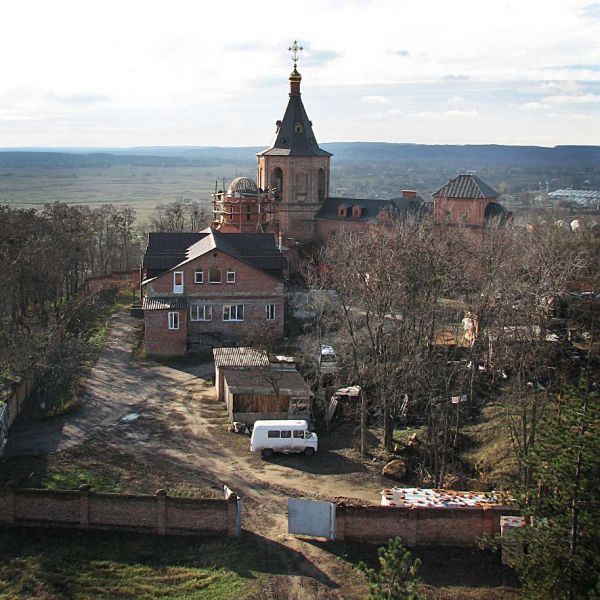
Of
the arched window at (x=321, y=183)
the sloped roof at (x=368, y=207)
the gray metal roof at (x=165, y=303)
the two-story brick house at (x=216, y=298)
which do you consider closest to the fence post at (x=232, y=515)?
the two-story brick house at (x=216, y=298)

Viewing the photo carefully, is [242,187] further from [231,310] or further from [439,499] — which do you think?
[439,499]

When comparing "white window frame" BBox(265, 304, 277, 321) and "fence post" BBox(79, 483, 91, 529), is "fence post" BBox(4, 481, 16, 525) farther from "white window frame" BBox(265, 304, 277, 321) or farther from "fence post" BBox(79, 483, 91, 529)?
"white window frame" BBox(265, 304, 277, 321)

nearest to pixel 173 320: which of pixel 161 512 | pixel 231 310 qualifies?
pixel 231 310

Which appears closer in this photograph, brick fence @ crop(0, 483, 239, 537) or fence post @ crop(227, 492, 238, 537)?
fence post @ crop(227, 492, 238, 537)

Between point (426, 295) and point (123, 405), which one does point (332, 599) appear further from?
point (123, 405)

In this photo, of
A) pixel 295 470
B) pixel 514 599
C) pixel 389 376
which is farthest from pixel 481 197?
pixel 514 599

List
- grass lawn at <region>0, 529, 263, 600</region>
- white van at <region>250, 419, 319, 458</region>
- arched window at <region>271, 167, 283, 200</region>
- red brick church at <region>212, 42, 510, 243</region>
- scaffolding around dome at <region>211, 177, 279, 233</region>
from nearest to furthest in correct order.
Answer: grass lawn at <region>0, 529, 263, 600</region> < white van at <region>250, 419, 319, 458</region> < scaffolding around dome at <region>211, 177, 279, 233</region> < red brick church at <region>212, 42, 510, 243</region> < arched window at <region>271, 167, 283, 200</region>

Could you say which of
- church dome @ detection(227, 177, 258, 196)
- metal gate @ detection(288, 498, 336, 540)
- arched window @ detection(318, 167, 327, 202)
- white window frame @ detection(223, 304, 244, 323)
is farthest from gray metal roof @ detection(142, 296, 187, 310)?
arched window @ detection(318, 167, 327, 202)
